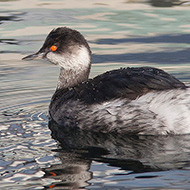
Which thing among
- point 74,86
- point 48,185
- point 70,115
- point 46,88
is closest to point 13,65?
point 46,88

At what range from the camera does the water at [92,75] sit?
6688 millimetres

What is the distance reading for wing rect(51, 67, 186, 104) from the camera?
8.21 m

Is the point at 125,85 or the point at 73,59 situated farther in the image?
the point at 73,59

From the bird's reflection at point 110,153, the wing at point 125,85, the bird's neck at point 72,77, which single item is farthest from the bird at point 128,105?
the bird's neck at point 72,77

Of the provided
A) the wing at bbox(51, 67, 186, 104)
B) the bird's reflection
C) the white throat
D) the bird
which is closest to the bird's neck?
the white throat

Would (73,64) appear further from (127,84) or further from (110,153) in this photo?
(110,153)

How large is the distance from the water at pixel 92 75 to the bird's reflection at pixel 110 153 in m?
0.01

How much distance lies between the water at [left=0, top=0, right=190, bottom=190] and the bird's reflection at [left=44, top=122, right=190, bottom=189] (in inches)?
0.4

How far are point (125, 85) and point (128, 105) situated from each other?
0.88 ft

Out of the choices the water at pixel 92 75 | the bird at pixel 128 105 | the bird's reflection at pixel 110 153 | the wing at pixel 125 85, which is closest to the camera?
the water at pixel 92 75

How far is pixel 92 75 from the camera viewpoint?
37.5ft

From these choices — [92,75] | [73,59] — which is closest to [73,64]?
[73,59]

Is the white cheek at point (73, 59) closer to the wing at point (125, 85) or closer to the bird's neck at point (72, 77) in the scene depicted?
the bird's neck at point (72, 77)

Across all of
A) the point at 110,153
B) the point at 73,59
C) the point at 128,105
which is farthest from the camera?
the point at 73,59
